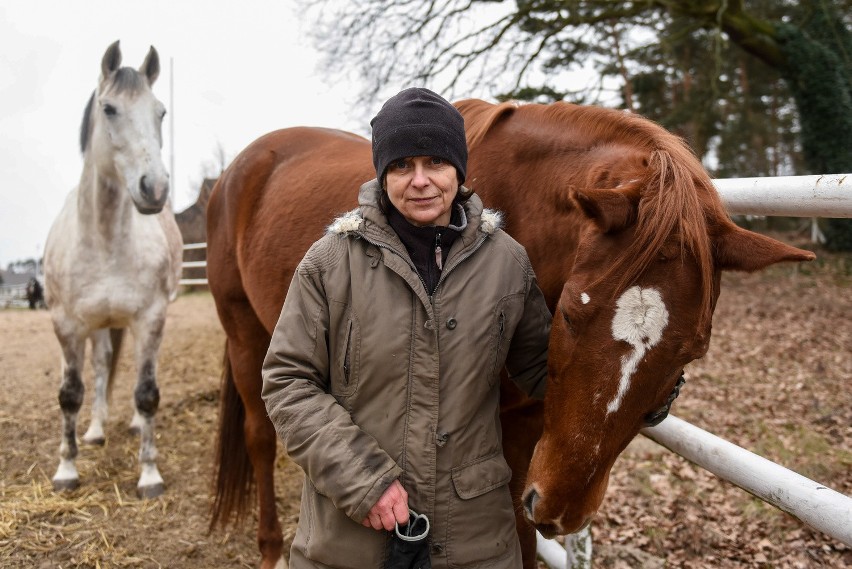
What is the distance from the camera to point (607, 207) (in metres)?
1.37

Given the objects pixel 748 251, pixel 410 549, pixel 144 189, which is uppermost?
pixel 748 251

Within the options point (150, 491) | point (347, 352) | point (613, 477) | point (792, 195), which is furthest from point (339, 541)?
point (613, 477)

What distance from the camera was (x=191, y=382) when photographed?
6.25 meters

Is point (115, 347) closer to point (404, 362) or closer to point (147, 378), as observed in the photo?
point (147, 378)

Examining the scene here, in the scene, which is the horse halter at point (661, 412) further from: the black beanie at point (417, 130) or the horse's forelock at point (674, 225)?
the black beanie at point (417, 130)

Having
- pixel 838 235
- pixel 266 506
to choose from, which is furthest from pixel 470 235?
pixel 838 235

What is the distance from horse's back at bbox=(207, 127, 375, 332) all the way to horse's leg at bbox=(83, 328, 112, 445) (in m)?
2.18

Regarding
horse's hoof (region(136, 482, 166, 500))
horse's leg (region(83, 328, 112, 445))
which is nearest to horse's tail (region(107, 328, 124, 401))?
horse's leg (region(83, 328, 112, 445))

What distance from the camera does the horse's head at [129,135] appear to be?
362 cm

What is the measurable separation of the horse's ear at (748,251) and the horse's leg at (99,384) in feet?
15.7

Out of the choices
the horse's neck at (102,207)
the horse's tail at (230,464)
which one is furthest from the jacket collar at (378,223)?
the horse's neck at (102,207)

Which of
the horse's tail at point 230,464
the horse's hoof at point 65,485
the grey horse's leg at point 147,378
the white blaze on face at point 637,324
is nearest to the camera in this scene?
the white blaze on face at point 637,324

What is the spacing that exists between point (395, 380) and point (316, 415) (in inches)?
8.5

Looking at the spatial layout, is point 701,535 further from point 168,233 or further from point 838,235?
point 838,235
